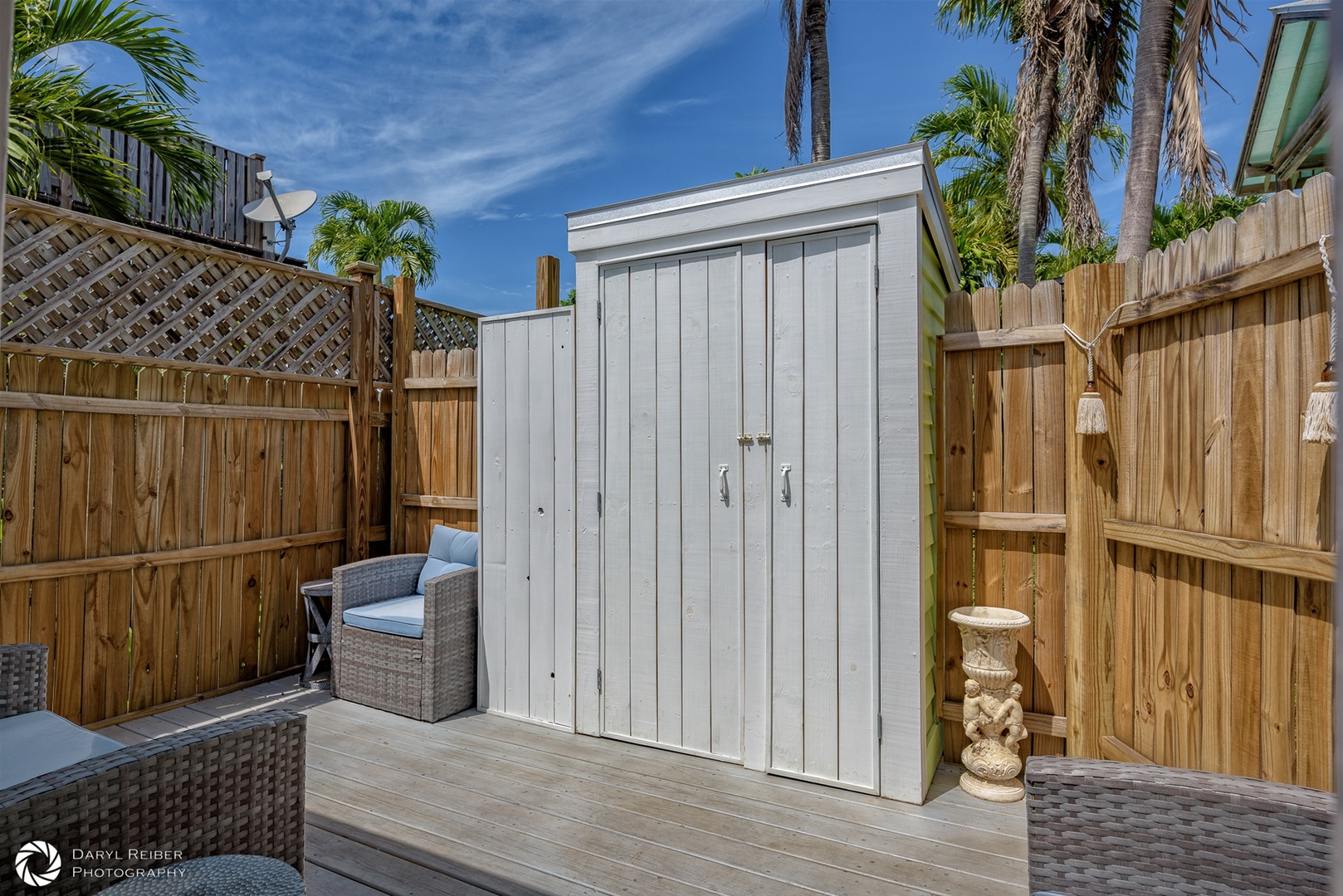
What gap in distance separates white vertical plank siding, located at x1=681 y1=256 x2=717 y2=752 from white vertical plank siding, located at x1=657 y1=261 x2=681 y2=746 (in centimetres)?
2

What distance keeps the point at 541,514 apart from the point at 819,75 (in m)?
4.90

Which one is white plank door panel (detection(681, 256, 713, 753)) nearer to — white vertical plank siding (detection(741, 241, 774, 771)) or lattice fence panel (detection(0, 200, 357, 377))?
white vertical plank siding (detection(741, 241, 774, 771))

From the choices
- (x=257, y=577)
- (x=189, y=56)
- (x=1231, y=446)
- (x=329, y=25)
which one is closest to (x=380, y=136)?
(x=329, y=25)

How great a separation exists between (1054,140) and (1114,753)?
7.70m

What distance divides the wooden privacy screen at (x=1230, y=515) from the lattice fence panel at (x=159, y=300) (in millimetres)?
4053

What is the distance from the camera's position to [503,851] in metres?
2.19

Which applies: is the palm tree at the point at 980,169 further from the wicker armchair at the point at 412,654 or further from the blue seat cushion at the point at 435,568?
the wicker armchair at the point at 412,654

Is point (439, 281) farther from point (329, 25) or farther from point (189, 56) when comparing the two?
point (189, 56)

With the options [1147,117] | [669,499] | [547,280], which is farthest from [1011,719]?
[1147,117]

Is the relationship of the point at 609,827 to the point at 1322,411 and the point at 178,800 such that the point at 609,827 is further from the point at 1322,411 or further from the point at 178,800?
the point at 1322,411

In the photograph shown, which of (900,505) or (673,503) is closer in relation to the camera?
(900,505)

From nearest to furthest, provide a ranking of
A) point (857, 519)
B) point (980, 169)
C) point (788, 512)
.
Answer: point (857, 519)
point (788, 512)
point (980, 169)

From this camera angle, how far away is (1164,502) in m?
2.15

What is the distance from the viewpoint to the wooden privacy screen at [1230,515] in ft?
5.12
